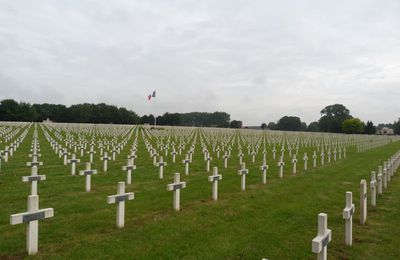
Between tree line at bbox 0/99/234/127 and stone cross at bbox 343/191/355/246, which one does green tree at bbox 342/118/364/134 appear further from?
stone cross at bbox 343/191/355/246

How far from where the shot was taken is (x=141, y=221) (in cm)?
659

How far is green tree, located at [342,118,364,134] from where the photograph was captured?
9597 cm

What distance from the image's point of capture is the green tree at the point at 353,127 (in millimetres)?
95975

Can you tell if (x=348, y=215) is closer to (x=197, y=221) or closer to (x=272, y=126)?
(x=197, y=221)

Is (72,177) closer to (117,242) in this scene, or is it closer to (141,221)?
(141,221)

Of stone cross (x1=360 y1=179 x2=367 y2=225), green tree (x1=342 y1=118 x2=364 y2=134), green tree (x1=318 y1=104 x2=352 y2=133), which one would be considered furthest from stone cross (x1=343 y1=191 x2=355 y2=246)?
green tree (x1=318 y1=104 x2=352 y2=133)

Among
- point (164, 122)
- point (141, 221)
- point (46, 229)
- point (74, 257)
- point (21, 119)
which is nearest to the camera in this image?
point (74, 257)

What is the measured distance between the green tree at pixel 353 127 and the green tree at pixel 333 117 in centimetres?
456

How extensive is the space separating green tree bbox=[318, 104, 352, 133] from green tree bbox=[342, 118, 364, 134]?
456 cm

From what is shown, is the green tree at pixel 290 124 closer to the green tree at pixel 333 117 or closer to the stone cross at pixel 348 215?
the green tree at pixel 333 117

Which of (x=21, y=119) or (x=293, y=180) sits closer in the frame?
(x=293, y=180)

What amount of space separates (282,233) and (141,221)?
8.26 ft

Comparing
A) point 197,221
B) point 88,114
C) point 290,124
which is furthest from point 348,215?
point 290,124

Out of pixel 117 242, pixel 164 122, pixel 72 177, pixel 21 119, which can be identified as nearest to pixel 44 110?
pixel 21 119
